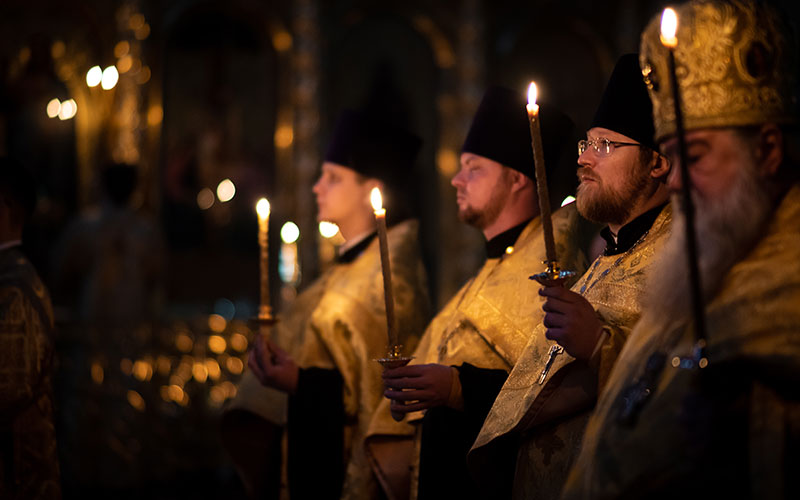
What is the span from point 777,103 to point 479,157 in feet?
5.69

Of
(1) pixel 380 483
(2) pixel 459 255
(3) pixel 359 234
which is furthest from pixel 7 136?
(1) pixel 380 483

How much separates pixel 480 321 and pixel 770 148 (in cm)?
148

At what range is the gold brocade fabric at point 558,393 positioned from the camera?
255cm

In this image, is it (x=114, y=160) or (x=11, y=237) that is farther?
(x=114, y=160)

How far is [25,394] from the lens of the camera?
3.09 meters

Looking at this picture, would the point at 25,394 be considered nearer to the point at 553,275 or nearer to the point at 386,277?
the point at 386,277

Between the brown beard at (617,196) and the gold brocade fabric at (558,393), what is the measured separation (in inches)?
3.4

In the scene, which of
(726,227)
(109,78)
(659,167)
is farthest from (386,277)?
(109,78)

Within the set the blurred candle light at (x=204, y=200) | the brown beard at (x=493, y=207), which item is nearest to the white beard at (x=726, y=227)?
the brown beard at (x=493, y=207)

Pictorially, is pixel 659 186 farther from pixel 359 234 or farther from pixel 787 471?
pixel 359 234

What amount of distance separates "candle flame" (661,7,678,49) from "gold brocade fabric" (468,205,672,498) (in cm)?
94

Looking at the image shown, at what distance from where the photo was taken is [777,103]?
1913 millimetres

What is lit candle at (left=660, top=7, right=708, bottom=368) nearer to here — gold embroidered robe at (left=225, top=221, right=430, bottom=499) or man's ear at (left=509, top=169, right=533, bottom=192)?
man's ear at (left=509, top=169, right=533, bottom=192)

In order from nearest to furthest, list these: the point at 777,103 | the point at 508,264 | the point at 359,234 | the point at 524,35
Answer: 1. the point at 777,103
2. the point at 508,264
3. the point at 359,234
4. the point at 524,35
